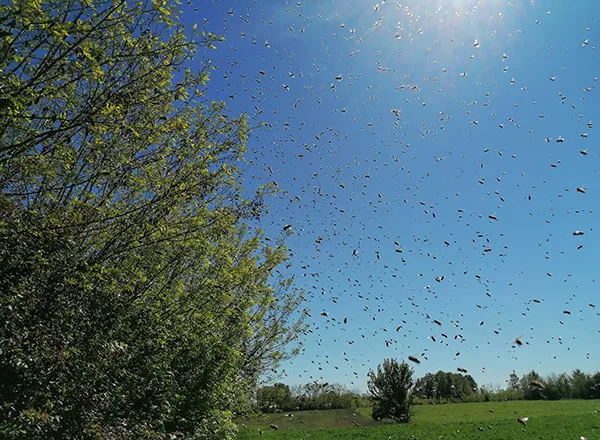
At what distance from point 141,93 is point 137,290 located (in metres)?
4.11

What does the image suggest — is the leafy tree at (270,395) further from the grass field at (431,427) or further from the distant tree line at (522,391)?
the distant tree line at (522,391)

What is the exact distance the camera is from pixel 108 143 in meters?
6.79

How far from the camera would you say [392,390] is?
42875mm

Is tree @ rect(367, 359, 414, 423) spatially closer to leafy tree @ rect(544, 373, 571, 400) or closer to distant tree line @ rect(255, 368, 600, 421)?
distant tree line @ rect(255, 368, 600, 421)

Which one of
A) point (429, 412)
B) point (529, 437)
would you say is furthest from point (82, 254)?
point (429, 412)

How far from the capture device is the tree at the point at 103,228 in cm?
514

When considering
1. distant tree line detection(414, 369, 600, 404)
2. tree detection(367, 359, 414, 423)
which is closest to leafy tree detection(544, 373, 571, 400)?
distant tree line detection(414, 369, 600, 404)

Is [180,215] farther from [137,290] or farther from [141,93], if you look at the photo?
[141,93]

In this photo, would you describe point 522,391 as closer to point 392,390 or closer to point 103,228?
point 392,390

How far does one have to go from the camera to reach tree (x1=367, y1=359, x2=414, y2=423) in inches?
1658

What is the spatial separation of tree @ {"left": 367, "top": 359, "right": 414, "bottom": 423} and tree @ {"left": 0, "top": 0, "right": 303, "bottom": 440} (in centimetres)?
3580

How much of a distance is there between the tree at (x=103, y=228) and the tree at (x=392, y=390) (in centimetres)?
3580

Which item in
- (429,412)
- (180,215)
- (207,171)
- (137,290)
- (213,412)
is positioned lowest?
(429,412)

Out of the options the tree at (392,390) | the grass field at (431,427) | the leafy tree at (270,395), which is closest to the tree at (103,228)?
the leafy tree at (270,395)
